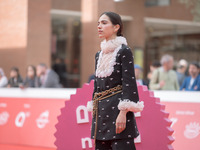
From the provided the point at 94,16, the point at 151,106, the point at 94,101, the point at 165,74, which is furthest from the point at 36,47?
the point at 94,101

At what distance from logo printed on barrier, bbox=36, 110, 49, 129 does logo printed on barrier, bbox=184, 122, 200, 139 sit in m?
2.97

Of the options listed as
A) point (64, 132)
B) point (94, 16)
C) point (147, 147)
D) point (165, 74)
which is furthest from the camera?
point (94, 16)

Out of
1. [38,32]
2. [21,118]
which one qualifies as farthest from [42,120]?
[38,32]

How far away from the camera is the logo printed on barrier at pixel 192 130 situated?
6.84 meters

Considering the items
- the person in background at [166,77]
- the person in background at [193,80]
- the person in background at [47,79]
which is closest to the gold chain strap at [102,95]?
the person in background at [166,77]

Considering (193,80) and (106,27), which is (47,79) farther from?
(106,27)

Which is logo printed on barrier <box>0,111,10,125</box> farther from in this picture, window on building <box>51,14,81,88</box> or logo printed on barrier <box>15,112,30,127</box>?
window on building <box>51,14,81,88</box>

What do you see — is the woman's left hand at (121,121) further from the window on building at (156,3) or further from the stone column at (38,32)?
the window on building at (156,3)

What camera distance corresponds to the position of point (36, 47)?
17.9 m

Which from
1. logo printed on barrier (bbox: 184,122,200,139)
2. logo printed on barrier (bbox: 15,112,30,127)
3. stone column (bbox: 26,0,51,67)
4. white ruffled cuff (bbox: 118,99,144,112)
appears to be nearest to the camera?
white ruffled cuff (bbox: 118,99,144,112)

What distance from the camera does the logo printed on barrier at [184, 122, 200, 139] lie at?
6.84m

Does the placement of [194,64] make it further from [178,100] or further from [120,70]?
[120,70]

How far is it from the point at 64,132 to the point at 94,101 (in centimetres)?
212

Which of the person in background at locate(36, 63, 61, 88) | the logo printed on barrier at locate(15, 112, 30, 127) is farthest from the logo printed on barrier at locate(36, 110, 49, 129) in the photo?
the person in background at locate(36, 63, 61, 88)
